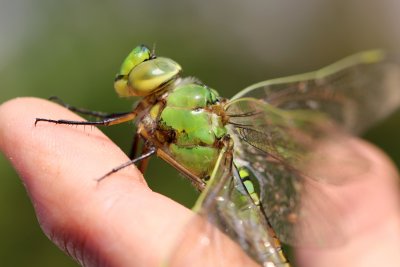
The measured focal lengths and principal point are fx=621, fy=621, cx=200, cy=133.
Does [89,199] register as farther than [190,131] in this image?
No

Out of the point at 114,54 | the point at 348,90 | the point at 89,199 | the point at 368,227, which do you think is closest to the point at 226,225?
the point at 89,199

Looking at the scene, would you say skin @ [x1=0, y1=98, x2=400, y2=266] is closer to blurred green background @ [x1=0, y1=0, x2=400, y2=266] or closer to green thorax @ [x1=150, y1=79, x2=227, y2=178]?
green thorax @ [x1=150, y1=79, x2=227, y2=178]

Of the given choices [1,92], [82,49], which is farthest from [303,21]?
[1,92]

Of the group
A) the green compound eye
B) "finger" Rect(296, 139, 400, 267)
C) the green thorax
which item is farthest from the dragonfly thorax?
"finger" Rect(296, 139, 400, 267)

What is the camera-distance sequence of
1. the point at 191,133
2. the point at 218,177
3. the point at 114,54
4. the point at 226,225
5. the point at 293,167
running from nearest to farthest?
the point at 226,225, the point at 218,177, the point at 191,133, the point at 293,167, the point at 114,54

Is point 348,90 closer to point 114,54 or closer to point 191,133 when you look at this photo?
point 191,133

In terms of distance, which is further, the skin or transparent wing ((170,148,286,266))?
the skin

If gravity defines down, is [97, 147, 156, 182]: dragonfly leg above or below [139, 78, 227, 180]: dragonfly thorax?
below
